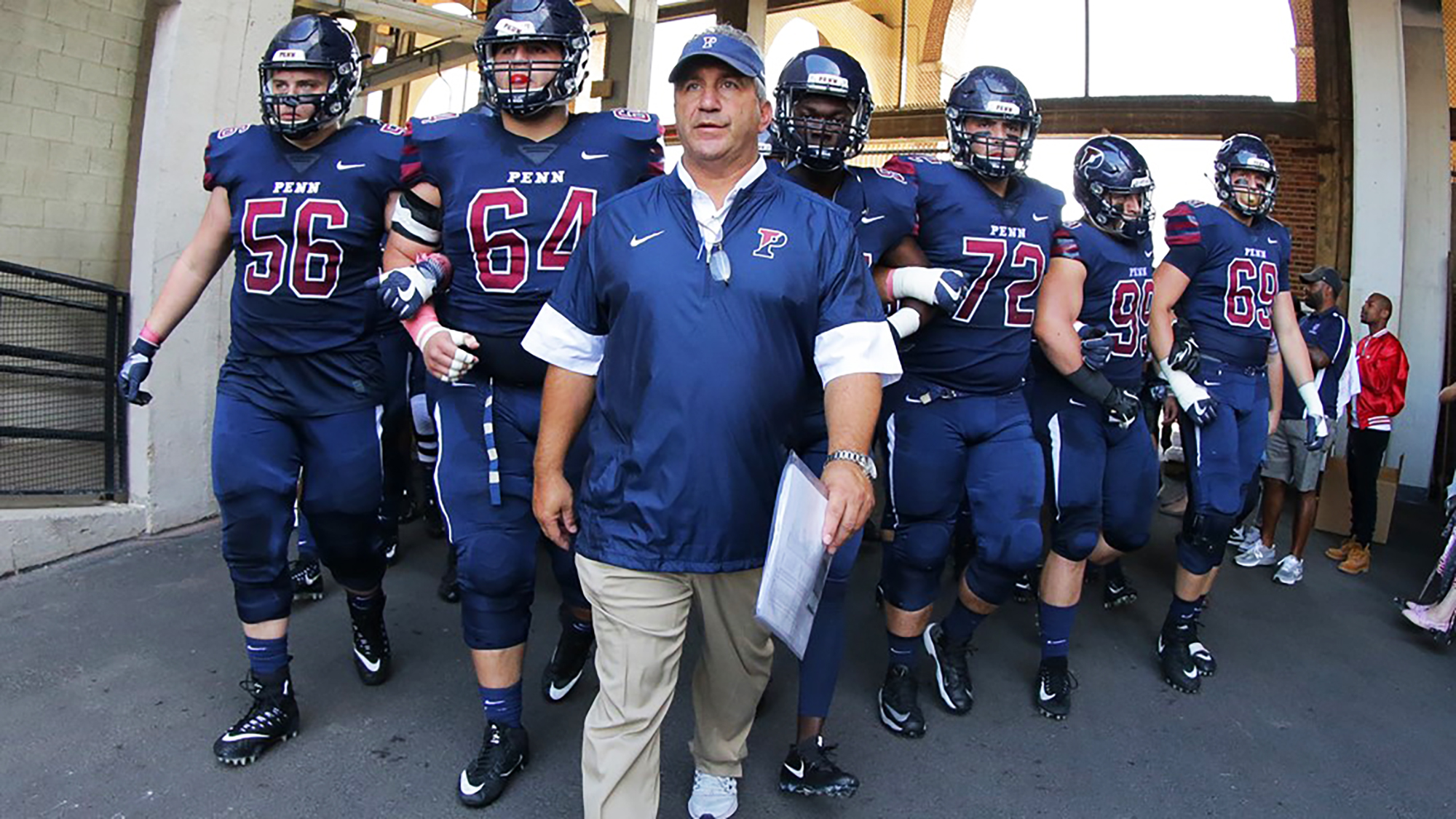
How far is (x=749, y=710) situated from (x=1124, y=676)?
2.45 meters

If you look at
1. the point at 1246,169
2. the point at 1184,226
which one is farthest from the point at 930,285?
the point at 1246,169

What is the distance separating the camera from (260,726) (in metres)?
3.21

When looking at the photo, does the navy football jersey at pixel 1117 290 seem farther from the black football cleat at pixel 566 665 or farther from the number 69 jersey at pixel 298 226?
the number 69 jersey at pixel 298 226

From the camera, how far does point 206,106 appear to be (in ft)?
18.5

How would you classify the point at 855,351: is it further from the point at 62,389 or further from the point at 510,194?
the point at 62,389

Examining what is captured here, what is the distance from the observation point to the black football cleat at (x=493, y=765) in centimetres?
297

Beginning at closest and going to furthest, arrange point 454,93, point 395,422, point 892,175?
1. point 892,175
2. point 395,422
3. point 454,93

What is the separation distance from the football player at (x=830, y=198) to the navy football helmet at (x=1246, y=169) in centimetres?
199

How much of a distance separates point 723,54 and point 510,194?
1027 millimetres

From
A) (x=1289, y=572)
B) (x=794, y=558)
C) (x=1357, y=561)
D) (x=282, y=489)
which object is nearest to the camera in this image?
(x=794, y=558)

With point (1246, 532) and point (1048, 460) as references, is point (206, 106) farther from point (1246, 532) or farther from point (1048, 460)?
point (1246, 532)

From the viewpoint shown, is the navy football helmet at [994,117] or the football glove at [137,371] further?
the navy football helmet at [994,117]

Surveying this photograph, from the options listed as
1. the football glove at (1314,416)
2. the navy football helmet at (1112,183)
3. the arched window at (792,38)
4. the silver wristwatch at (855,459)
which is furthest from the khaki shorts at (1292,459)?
the arched window at (792,38)

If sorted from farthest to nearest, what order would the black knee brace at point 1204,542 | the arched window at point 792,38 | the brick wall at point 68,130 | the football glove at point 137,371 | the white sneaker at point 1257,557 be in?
the arched window at point 792,38 → the white sneaker at point 1257,557 → the brick wall at point 68,130 → the black knee brace at point 1204,542 → the football glove at point 137,371
